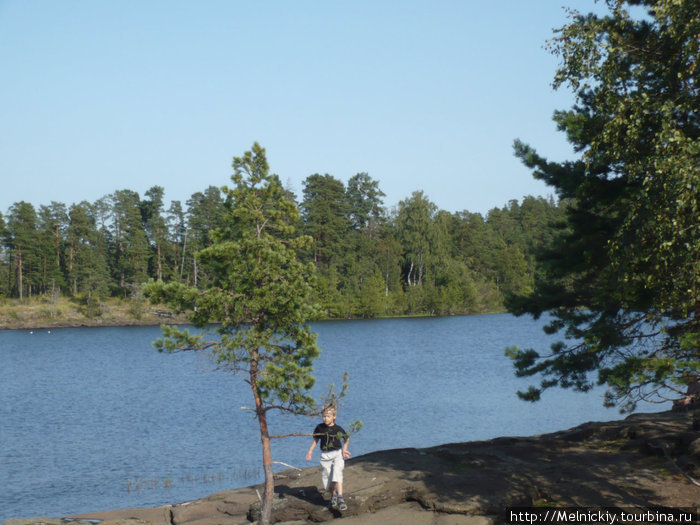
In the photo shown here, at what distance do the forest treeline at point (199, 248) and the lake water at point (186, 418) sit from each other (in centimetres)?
4239

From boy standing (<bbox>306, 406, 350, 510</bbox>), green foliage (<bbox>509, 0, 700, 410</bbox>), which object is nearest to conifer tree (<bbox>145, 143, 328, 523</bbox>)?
boy standing (<bbox>306, 406, 350, 510</bbox>)

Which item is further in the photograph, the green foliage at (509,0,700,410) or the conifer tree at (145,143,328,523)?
the conifer tree at (145,143,328,523)

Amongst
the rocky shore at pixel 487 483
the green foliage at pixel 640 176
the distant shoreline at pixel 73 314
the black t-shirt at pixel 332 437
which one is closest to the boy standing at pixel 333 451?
the black t-shirt at pixel 332 437

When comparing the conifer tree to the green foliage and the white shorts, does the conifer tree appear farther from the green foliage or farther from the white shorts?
the green foliage

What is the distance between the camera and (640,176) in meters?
10.4

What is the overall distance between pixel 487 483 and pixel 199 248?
286ft

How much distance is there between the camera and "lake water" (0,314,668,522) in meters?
22.5

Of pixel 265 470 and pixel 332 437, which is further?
pixel 265 470

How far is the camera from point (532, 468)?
46.7ft

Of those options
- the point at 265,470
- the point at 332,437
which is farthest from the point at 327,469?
the point at 265,470

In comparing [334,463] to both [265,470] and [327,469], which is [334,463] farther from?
[265,470]

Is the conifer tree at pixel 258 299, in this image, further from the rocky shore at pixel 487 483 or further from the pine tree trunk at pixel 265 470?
the rocky shore at pixel 487 483

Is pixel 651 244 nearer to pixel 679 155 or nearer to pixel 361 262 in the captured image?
pixel 679 155

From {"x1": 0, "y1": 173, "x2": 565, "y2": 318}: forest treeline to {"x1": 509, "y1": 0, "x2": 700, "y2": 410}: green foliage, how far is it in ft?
278
